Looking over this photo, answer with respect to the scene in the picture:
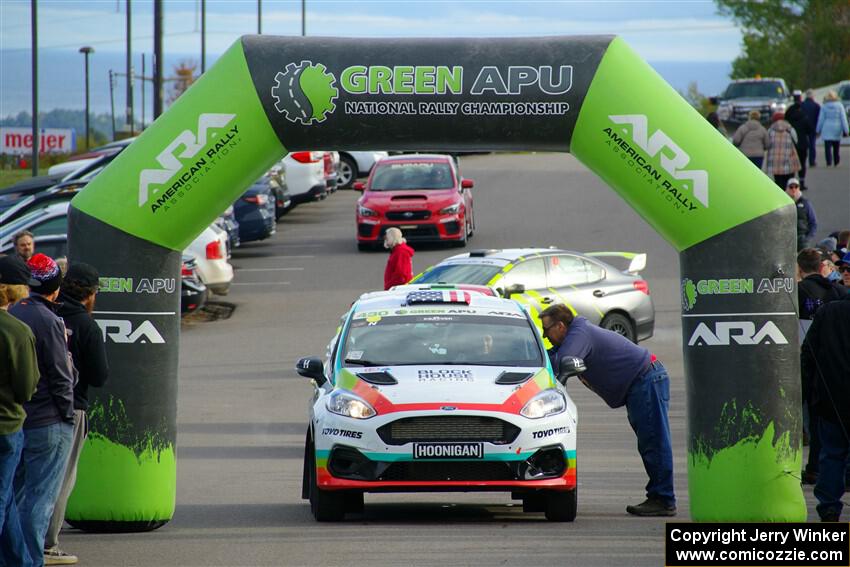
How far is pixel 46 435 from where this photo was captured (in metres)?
8.70

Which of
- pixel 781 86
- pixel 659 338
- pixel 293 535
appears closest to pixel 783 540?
pixel 293 535

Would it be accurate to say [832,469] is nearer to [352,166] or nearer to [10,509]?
[10,509]

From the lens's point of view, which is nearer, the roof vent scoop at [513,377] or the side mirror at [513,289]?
the roof vent scoop at [513,377]

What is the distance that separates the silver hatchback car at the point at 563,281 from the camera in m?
20.2

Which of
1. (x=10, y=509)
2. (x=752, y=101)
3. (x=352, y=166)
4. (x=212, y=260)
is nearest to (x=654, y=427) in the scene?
(x=10, y=509)

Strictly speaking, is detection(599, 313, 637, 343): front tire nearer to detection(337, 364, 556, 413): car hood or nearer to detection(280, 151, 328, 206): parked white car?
detection(337, 364, 556, 413): car hood

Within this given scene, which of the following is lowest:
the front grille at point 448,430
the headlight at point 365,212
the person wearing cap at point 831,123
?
the front grille at point 448,430

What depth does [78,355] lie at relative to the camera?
9266 mm

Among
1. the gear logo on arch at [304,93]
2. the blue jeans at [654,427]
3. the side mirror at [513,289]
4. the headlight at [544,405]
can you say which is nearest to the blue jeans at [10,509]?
the gear logo on arch at [304,93]

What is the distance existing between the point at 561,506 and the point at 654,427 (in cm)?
113

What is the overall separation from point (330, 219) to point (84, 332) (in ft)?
91.5

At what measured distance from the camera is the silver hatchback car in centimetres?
2023

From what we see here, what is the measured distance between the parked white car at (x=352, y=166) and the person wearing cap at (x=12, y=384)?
1304 inches

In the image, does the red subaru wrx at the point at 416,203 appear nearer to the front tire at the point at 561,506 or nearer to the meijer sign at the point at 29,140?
the front tire at the point at 561,506
